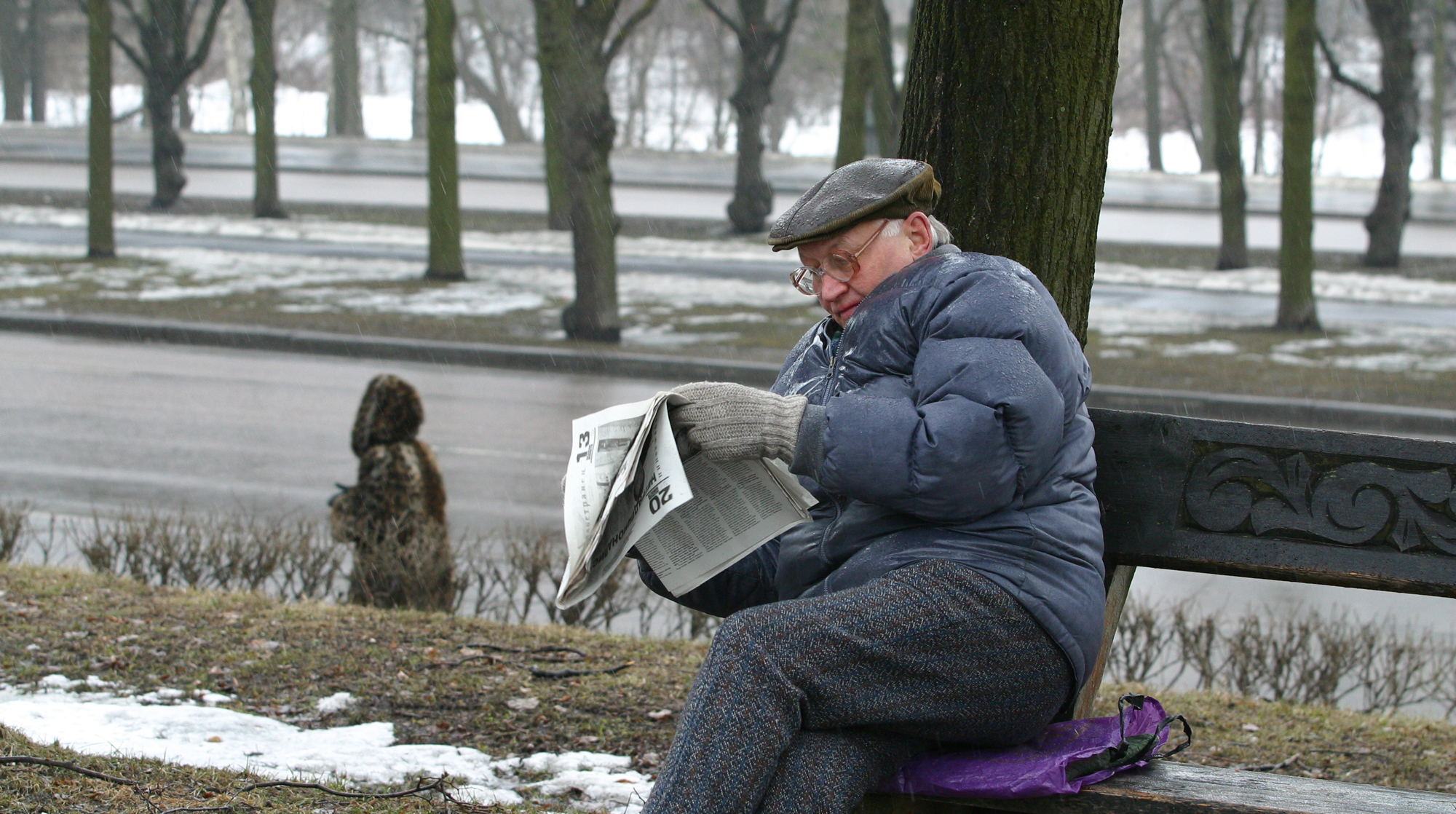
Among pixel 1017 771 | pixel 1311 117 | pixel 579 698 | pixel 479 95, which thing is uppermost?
pixel 479 95

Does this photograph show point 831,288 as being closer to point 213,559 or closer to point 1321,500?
point 1321,500

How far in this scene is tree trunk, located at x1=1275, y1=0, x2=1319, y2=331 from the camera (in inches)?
539

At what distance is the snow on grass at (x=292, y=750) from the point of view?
3.39m

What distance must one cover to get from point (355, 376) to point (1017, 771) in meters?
10.9

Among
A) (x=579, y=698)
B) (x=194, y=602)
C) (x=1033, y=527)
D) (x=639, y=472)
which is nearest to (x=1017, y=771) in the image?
(x=1033, y=527)

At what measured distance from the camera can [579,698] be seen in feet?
13.6

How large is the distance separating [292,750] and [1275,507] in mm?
2325

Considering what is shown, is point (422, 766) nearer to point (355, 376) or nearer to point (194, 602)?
point (194, 602)

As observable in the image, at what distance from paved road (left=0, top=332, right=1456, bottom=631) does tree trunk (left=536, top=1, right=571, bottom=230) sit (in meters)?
2.84

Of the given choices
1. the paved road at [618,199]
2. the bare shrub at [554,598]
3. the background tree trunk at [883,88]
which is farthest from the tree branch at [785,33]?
the bare shrub at [554,598]

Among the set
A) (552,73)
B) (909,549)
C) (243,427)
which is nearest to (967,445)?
(909,549)

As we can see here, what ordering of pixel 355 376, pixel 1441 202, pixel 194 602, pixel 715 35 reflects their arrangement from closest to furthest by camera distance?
pixel 194 602 < pixel 355 376 < pixel 1441 202 < pixel 715 35

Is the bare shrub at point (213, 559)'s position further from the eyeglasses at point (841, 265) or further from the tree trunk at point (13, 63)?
the tree trunk at point (13, 63)

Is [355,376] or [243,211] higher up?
[243,211]
